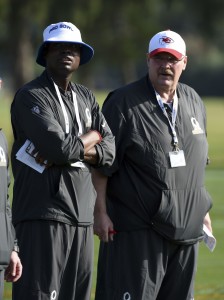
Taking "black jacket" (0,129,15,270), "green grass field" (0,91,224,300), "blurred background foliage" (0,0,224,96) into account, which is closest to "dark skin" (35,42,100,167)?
"black jacket" (0,129,15,270)

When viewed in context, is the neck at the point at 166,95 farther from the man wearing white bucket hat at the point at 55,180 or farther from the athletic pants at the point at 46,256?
the athletic pants at the point at 46,256

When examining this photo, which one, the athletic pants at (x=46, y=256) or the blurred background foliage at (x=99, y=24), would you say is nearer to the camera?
the athletic pants at (x=46, y=256)

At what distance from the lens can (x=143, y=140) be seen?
6.99 metres

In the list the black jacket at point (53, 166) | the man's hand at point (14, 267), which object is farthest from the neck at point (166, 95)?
the man's hand at point (14, 267)

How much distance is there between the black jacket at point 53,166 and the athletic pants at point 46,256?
67 mm

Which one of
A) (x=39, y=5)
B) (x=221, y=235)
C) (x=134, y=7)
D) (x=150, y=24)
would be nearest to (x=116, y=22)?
(x=150, y=24)

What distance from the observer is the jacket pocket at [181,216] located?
694 cm

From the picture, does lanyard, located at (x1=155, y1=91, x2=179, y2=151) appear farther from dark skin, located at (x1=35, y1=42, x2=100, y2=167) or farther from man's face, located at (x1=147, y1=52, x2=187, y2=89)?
dark skin, located at (x1=35, y1=42, x2=100, y2=167)

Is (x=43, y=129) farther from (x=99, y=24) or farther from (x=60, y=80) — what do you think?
(x=99, y=24)

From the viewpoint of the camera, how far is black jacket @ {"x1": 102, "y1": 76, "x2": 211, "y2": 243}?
6965 mm

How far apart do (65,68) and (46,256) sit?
1.20 meters

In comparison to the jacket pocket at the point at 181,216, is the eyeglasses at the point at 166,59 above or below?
above

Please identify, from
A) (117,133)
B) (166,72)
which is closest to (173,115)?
(166,72)

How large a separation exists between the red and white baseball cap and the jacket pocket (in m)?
0.92
